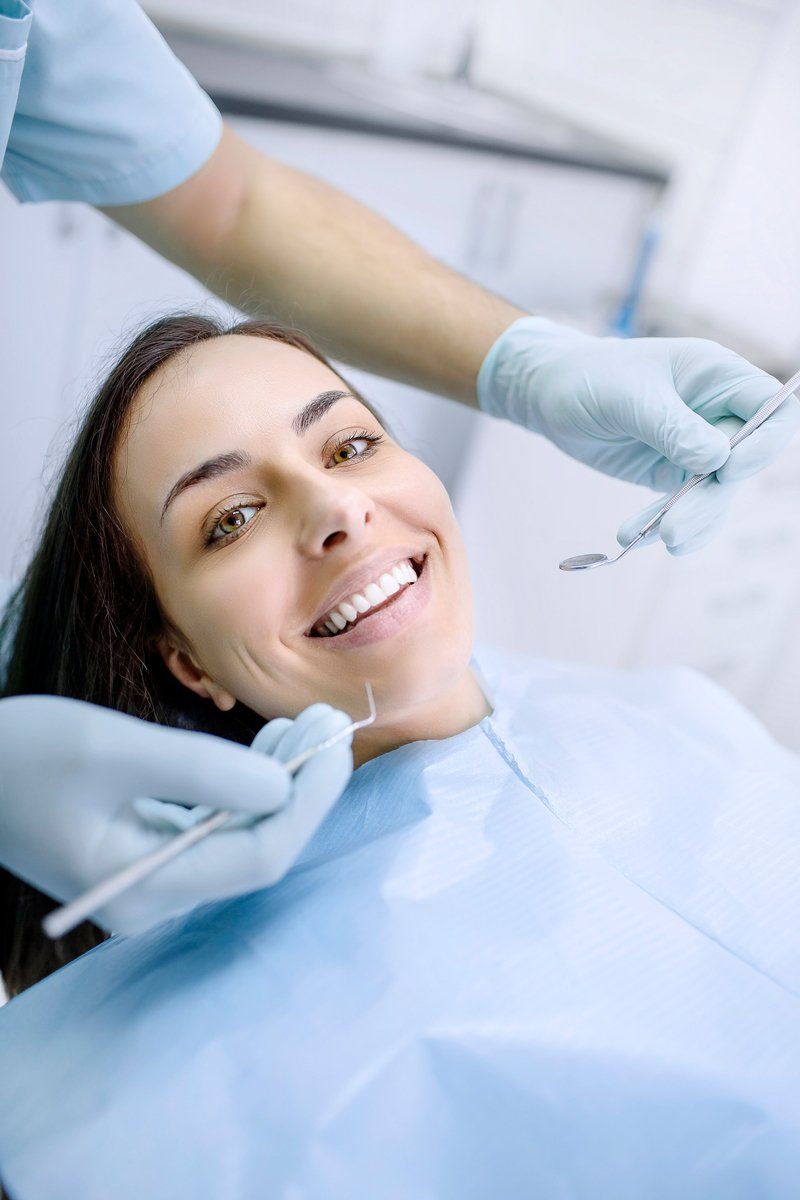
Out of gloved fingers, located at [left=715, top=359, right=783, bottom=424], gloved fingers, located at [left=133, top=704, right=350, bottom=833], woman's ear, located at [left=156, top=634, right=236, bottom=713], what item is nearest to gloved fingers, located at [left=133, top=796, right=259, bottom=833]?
gloved fingers, located at [left=133, top=704, right=350, bottom=833]

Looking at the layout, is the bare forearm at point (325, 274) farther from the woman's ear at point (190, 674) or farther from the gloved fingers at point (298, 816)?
the gloved fingers at point (298, 816)

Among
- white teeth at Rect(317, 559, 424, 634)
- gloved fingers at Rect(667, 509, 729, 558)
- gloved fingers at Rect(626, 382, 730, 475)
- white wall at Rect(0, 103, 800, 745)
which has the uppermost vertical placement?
gloved fingers at Rect(626, 382, 730, 475)

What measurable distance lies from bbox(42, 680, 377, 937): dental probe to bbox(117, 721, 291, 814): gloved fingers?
22 millimetres

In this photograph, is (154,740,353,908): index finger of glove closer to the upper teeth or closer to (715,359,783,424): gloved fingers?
the upper teeth

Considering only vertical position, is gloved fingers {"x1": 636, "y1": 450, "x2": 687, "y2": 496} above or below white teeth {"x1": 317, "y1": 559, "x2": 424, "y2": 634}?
above

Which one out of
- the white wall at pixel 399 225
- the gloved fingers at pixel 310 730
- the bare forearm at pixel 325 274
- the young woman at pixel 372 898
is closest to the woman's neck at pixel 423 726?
the young woman at pixel 372 898

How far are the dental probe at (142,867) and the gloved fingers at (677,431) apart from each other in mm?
414

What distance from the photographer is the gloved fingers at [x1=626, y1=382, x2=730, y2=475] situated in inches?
41.4

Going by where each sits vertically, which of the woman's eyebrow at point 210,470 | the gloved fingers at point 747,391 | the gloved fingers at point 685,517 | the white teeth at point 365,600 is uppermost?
the gloved fingers at point 747,391

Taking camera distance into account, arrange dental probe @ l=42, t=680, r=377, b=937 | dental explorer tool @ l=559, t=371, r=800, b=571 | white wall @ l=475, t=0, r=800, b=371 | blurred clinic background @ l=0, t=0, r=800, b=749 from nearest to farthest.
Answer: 1. dental probe @ l=42, t=680, r=377, b=937
2. dental explorer tool @ l=559, t=371, r=800, b=571
3. blurred clinic background @ l=0, t=0, r=800, b=749
4. white wall @ l=475, t=0, r=800, b=371

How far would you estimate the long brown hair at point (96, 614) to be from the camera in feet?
3.72

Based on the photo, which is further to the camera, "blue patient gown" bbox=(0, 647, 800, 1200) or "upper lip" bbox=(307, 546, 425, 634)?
"upper lip" bbox=(307, 546, 425, 634)

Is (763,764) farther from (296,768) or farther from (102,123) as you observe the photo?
(102,123)

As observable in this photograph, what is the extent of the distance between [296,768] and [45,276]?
1508 mm
